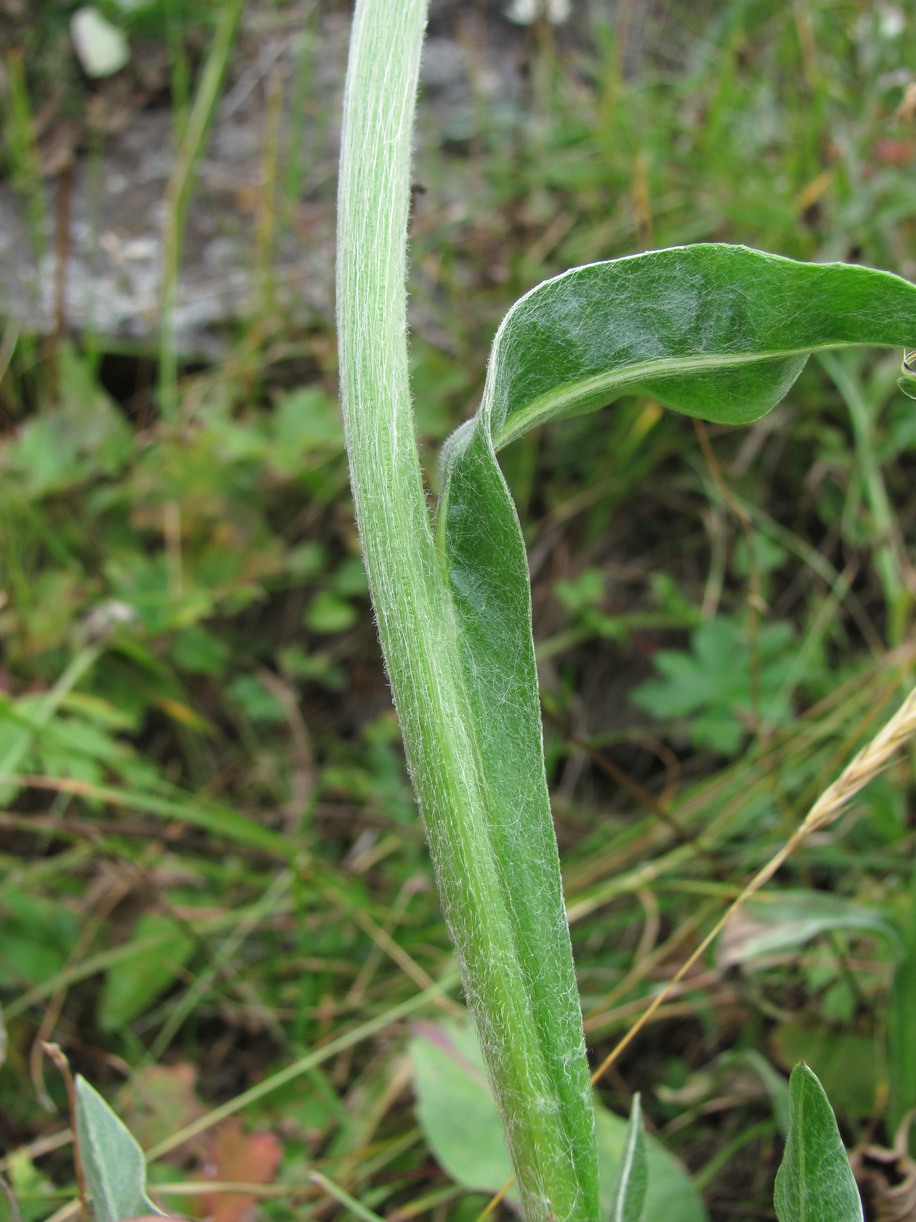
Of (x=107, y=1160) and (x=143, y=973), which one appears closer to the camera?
(x=107, y=1160)

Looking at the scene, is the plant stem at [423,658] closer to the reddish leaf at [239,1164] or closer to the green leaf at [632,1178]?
the green leaf at [632,1178]

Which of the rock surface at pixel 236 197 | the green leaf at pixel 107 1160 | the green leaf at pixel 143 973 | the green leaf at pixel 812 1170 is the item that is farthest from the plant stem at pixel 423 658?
the rock surface at pixel 236 197

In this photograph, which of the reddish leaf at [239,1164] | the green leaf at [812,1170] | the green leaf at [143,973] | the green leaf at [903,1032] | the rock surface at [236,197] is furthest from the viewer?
the rock surface at [236,197]

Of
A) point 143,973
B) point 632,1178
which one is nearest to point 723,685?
point 143,973

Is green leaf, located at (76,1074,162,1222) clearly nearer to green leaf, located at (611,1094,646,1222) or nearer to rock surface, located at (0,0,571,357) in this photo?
green leaf, located at (611,1094,646,1222)

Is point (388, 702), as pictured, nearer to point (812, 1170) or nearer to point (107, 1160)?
point (107, 1160)

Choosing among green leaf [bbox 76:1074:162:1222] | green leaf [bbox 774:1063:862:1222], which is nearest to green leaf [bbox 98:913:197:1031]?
green leaf [bbox 76:1074:162:1222]
